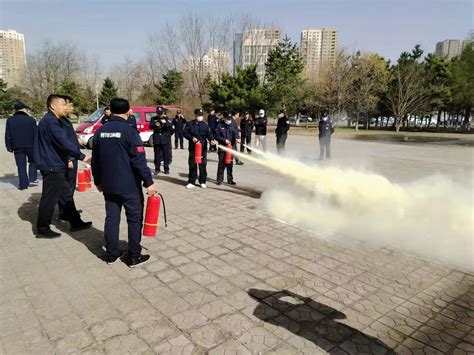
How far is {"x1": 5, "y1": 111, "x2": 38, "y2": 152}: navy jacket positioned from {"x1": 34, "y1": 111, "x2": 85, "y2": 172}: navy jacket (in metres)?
3.68

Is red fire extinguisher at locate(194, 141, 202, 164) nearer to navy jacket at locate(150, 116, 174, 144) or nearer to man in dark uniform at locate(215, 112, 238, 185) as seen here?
man in dark uniform at locate(215, 112, 238, 185)

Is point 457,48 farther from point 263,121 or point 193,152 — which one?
point 193,152

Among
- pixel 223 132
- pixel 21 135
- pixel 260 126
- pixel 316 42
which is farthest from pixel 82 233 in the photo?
pixel 316 42

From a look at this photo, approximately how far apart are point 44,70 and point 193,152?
58788mm

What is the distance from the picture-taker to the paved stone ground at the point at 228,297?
10.0 ft

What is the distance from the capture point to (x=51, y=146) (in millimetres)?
5410

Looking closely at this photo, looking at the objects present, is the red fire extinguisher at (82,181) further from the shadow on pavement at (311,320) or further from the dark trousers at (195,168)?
the shadow on pavement at (311,320)

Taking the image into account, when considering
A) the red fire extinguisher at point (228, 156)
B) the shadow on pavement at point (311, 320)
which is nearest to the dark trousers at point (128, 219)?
the shadow on pavement at point (311, 320)

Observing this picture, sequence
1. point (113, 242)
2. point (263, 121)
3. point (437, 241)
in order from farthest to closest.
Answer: point (263, 121), point (437, 241), point (113, 242)

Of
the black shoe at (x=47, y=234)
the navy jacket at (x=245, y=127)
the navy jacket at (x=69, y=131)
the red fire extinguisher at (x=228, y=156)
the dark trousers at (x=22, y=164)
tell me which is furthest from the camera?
the navy jacket at (x=245, y=127)

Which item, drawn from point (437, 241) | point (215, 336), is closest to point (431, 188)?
point (437, 241)

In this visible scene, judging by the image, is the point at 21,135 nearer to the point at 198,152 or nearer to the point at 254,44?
the point at 198,152

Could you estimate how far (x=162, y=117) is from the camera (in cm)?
1102

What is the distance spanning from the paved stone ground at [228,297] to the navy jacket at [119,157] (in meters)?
1.09
